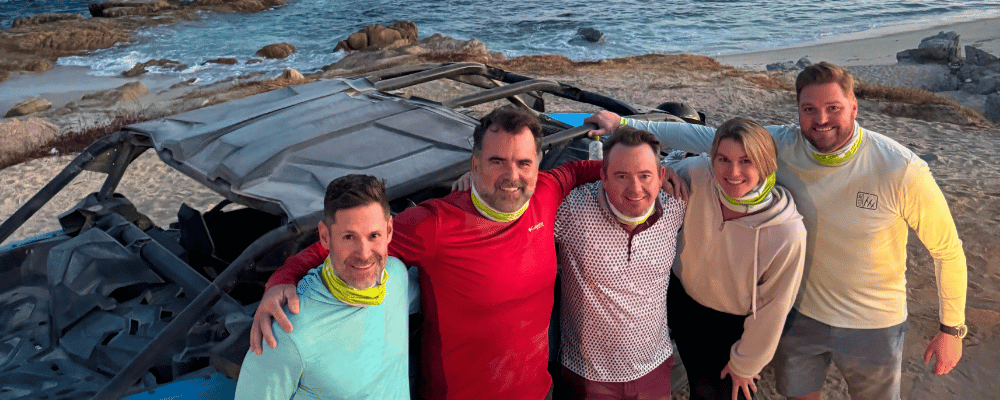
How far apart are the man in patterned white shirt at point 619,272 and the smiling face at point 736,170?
9.0 inches

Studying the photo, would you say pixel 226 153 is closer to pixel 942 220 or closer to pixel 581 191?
pixel 581 191

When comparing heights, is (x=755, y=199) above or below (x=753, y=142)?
below

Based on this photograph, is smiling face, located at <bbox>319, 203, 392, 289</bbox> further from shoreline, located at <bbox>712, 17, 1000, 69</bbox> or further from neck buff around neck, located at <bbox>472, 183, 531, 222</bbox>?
shoreline, located at <bbox>712, 17, 1000, 69</bbox>

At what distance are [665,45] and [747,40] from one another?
10.1 ft

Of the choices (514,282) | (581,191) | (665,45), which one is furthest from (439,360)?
(665,45)

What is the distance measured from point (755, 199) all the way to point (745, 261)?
0.25 metres

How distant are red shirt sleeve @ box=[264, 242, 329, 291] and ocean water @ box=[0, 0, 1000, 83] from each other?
20.7m

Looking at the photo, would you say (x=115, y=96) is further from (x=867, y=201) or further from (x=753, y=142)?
(x=867, y=201)

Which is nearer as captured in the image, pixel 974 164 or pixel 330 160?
pixel 330 160

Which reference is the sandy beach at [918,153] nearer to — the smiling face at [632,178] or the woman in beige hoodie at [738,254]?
the woman in beige hoodie at [738,254]

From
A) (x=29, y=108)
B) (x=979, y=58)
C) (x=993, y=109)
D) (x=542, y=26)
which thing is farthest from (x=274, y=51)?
(x=993, y=109)

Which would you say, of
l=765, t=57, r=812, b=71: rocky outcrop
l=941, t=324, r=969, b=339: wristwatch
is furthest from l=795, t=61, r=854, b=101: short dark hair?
l=765, t=57, r=812, b=71: rocky outcrop

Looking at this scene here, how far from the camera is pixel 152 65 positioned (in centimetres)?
2458

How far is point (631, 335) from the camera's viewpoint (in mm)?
2861
